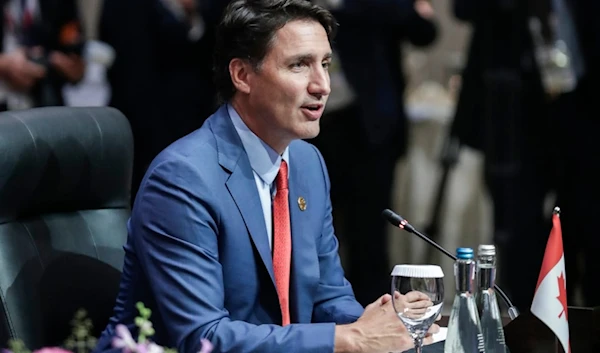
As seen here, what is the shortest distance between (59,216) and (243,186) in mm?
382

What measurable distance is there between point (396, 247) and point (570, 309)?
2.43 metres

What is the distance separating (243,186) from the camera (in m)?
1.88

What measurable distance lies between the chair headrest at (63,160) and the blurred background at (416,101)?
2.03 metres

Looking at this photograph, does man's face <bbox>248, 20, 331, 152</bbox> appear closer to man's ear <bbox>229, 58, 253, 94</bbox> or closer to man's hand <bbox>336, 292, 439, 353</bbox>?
man's ear <bbox>229, 58, 253, 94</bbox>

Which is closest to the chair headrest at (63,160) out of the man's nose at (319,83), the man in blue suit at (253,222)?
the man in blue suit at (253,222)

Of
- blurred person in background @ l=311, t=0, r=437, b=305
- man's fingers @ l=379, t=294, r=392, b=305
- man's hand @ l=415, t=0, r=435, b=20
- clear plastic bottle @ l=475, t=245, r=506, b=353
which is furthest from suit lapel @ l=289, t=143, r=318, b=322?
man's hand @ l=415, t=0, r=435, b=20

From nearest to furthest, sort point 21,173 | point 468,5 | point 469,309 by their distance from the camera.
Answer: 1. point 469,309
2. point 21,173
3. point 468,5

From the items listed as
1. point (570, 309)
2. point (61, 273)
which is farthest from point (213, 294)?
point (570, 309)

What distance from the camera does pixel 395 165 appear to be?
408cm

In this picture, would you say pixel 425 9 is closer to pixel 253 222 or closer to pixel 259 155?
pixel 259 155

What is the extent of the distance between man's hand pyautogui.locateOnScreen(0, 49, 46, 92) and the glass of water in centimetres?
283

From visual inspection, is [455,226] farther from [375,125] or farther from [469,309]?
[469,309]

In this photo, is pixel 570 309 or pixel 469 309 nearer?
pixel 469 309

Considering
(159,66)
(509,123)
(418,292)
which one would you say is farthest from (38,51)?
(418,292)
